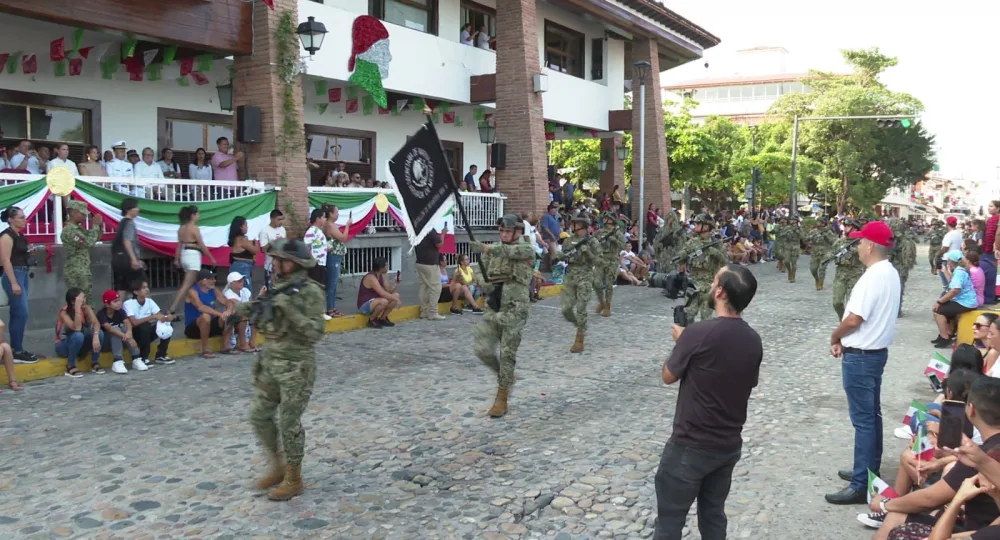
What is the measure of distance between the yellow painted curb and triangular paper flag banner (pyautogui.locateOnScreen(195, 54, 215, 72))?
530cm

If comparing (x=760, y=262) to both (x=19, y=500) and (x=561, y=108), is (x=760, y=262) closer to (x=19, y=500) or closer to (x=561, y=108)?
(x=561, y=108)

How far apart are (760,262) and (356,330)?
1939 cm

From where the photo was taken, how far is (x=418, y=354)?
962 centimetres

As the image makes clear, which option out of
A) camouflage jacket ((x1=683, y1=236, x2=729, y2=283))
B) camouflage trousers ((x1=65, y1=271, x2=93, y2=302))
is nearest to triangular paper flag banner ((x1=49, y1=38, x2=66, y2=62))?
camouflage trousers ((x1=65, y1=271, x2=93, y2=302))

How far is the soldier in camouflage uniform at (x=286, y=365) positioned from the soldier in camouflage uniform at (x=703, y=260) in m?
5.89

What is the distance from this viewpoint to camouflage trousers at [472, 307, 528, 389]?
692 cm

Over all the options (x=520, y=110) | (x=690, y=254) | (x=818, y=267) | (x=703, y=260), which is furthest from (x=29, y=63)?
(x=818, y=267)

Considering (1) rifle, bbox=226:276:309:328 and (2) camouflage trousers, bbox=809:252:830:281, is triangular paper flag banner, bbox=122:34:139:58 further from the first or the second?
(2) camouflage trousers, bbox=809:252:830:281

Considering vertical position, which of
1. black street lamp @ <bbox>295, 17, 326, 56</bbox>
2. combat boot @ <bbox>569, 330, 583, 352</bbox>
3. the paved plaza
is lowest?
the paved plaza

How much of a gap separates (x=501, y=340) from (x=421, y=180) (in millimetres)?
1600

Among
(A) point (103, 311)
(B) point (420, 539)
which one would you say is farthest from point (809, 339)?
(A) point (103, 311)

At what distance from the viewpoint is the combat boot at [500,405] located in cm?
674

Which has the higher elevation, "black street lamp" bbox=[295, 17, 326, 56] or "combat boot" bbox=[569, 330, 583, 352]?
"black street lamp" bbox=[295, 17, 326, 56]

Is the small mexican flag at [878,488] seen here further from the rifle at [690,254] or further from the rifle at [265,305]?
the rifle at [690,254]
